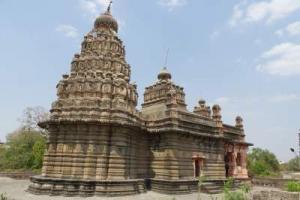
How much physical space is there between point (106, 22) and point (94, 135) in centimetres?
1166

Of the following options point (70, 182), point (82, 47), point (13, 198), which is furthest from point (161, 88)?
point (13, 198)

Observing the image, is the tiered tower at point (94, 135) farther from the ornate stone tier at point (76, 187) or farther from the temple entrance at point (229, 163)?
the temple entrance at point (229, 163)

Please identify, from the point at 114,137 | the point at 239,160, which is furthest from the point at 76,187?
the point at 239,160

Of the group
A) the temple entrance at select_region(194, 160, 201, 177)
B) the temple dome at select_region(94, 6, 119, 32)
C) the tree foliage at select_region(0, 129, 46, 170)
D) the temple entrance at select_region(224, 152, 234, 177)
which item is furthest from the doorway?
the tree foliage at select_region(0, 129, 46, 170)

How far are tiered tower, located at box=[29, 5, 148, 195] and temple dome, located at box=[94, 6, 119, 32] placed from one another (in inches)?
141

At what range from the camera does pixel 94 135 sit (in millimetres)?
20891

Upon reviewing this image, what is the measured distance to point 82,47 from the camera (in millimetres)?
26312

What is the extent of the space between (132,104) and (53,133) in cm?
676

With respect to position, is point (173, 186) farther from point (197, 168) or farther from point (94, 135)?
point (94, 135)

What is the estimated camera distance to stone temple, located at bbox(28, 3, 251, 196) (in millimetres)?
20438

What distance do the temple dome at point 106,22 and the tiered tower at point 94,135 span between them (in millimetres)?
3590

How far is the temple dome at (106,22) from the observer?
26.9 meters

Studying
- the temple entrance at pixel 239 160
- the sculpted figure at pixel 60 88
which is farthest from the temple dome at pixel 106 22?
the temple entrance at pixel 239 160

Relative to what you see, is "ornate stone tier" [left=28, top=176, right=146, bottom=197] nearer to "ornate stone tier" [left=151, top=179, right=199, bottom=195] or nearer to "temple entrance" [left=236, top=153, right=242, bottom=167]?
"ornate stone tier" [left=151, top=179, right=199, bottom=195]
